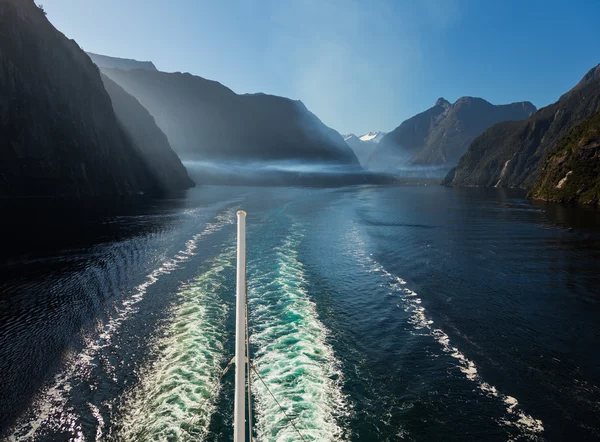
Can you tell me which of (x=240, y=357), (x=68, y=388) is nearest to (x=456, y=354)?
(x=240, y=357)

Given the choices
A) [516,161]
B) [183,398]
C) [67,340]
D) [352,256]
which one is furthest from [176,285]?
[516,161]

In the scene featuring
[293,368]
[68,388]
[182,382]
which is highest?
[182,382]

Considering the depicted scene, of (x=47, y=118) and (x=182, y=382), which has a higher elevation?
(x=47, y=118)

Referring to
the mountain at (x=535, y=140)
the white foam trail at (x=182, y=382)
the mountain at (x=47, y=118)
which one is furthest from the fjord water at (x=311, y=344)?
the mountain at (x=535, y=140)

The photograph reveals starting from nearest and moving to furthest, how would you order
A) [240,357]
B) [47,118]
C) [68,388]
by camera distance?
[240,357] → [68,388] → [47,118]

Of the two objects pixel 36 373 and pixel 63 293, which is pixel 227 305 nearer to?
pixel 36 373

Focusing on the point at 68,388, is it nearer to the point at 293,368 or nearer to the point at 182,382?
the point at 182,382
